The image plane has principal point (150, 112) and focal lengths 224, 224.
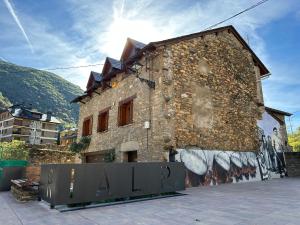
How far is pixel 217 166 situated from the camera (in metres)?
9.28

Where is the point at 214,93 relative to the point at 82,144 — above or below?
above

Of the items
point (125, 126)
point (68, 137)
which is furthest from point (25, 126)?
point (125, 126)

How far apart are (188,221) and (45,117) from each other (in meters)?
62.4

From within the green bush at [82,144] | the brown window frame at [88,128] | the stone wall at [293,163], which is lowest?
Answer: the stone wall at [293,163]

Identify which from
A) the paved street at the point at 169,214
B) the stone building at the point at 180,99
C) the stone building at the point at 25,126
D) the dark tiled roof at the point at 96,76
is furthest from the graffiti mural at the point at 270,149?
the stone building at the point at 25,126

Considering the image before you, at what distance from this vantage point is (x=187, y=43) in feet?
32.2

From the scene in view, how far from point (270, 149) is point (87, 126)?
11370 mm

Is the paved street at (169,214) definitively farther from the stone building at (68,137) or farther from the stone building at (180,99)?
Answer: the stone building at (68,137)

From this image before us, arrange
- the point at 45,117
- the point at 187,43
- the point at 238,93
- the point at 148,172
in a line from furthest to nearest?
the point at 45,117 → the point at 238,93 → the point at 187,43 → the point at 148,172

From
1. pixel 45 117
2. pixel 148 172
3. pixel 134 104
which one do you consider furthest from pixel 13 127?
pixel 148 172

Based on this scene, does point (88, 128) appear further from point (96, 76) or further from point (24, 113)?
point (24, 113)

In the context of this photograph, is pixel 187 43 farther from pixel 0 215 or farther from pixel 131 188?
pixel 0 215

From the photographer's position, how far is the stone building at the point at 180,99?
8.67m

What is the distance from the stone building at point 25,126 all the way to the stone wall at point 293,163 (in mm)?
56606
